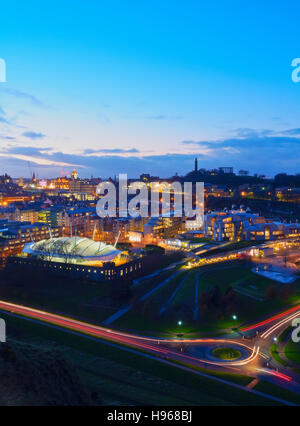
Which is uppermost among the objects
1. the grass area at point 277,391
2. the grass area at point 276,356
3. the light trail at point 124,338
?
the light trail at point 124,338

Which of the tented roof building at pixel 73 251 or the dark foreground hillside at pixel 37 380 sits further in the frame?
the tented roof building at pixel 73 251

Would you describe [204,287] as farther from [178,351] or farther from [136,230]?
[136,230]

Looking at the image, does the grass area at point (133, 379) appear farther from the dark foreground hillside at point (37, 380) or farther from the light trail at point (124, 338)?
the dark foreground hillside at point (37, 380)

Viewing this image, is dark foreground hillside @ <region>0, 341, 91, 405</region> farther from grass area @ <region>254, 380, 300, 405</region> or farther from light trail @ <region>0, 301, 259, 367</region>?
grass area @ <region>254, 380, 300, 405</region>

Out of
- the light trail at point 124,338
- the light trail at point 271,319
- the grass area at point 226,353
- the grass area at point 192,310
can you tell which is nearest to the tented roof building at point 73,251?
the grass area at point 192,310

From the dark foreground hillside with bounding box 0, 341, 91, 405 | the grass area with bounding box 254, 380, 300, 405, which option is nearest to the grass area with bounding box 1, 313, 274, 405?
the grass area with bounding box 254, 380, 300, 405

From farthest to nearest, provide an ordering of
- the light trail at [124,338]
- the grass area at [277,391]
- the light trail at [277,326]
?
the light trail at [277,326] → the light trail at [124,338] → the grass area at [277,391]
